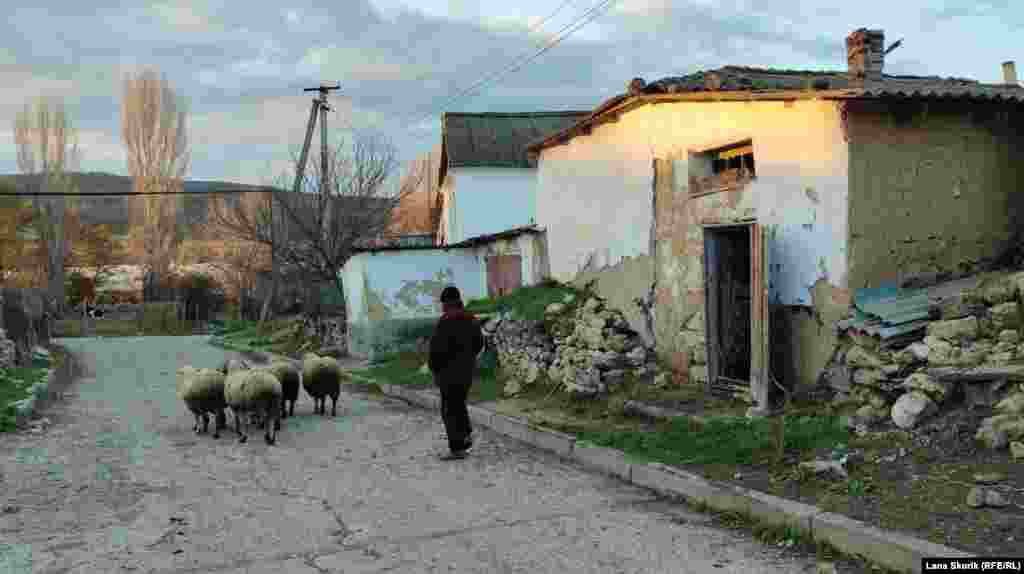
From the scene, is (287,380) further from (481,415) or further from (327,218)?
(327,218)

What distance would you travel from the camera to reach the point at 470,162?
27.2m

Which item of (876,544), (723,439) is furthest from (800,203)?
(876,544)

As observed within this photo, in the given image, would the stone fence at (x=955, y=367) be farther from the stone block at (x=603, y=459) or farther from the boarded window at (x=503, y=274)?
the boarded window at (x=503, y=274)

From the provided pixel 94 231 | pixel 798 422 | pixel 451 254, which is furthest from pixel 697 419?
pixel 94 231

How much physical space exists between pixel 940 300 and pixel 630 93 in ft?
17.1

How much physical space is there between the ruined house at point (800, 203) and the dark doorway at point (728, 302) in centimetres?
2

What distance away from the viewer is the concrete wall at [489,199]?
27.4m

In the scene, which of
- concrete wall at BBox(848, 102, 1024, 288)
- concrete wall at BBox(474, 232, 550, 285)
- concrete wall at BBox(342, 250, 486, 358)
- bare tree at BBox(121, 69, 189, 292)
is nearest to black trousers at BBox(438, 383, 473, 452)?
concrete wall at BBox(848, 102, 1024, 288)

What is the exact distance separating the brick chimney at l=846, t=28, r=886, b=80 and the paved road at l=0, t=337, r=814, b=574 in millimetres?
8205

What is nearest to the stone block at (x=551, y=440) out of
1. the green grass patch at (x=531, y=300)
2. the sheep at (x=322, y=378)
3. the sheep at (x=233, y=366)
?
the sheep at (x=322, y=378)

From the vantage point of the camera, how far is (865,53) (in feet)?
42.3

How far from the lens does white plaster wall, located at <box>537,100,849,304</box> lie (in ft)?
28.7

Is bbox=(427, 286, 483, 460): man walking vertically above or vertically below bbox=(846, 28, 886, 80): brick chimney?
below

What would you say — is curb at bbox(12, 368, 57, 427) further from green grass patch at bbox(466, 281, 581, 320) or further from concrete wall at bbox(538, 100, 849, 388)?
concrete wall at bbox(538, 100, 849, 388)
